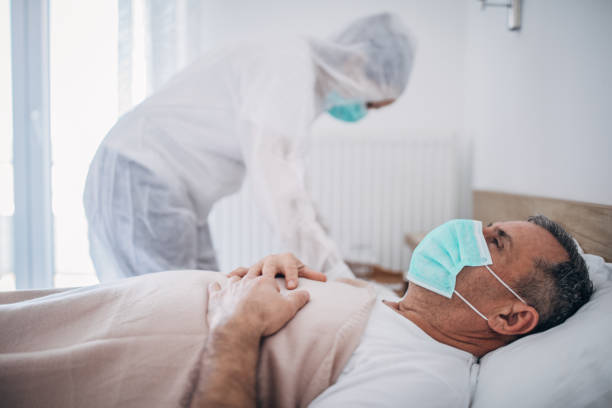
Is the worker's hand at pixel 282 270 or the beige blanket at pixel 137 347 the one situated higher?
the worker's hand at pixel 282 270

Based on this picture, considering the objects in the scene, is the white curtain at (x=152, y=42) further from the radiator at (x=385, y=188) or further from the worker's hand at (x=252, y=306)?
the worker's hand at (x=252, y=306)

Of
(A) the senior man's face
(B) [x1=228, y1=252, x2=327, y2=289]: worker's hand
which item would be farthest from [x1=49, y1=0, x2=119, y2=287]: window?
(A) the senior man's face

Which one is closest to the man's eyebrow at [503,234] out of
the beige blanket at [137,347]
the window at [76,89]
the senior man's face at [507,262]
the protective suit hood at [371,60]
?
the senior man's face at [507,262]

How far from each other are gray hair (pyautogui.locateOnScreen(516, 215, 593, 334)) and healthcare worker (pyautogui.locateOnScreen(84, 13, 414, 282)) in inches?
20.8

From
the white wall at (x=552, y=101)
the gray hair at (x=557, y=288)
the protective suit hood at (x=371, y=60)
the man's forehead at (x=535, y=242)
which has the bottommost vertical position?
the gray hair at (x=557, y=288)

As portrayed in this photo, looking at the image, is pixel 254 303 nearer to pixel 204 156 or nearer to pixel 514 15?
pixel 204 156

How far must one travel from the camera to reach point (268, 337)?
66 centimetres

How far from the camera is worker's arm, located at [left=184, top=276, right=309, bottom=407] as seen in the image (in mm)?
526

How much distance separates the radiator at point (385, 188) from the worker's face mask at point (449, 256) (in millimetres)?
1148

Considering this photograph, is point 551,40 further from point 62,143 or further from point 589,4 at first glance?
point 62,143

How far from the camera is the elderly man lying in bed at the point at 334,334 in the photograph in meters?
0.56

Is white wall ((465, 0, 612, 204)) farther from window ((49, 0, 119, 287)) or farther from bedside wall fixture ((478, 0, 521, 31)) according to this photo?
window ((49, 0, 119, 287))

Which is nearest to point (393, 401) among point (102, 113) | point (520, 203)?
point (520, 203)

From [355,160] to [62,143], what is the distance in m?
1.49
